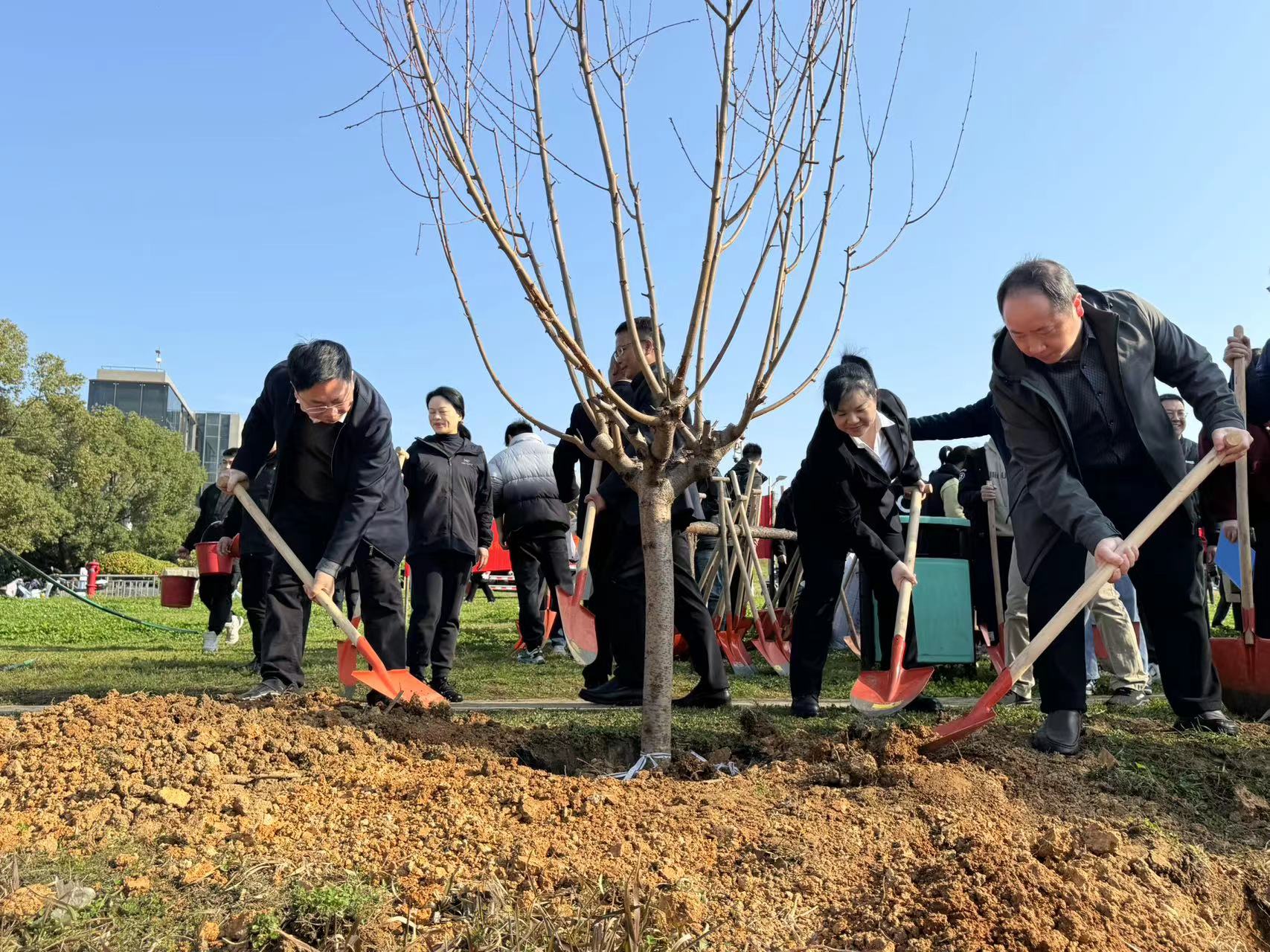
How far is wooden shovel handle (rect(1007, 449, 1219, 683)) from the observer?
2.96 meters

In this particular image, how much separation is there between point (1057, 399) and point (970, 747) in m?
1.22

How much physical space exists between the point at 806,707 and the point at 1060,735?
141 centimetres

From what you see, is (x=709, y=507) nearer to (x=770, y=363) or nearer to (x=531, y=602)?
(x=531, y=602)

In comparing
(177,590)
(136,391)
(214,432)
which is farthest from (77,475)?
(214,432)

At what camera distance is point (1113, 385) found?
3.25 meters

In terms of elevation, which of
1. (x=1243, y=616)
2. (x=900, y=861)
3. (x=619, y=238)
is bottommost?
(x=900, y=861)

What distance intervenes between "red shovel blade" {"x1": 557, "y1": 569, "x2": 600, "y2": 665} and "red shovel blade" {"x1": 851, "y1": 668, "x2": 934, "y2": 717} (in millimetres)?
1673

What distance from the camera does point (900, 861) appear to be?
190 cm

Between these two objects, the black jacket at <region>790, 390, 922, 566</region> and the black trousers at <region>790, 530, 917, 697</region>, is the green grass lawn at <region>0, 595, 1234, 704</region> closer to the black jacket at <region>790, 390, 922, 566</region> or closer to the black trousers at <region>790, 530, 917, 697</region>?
the black trousers at <region>790, 530, 917, 697</region>

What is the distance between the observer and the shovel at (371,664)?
3.63 meters

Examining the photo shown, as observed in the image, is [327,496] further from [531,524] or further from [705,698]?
[531,524]

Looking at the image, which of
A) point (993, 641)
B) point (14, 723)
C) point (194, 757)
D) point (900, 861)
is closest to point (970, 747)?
point (900, 861)

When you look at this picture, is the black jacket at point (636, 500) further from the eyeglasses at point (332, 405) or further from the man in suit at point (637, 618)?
the eyeglasses at point (332, 405)

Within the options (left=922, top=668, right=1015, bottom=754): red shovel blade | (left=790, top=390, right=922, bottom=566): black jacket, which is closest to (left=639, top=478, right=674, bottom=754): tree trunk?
(left=922, top=668, right=1015, bottom=754): red shovel blade
